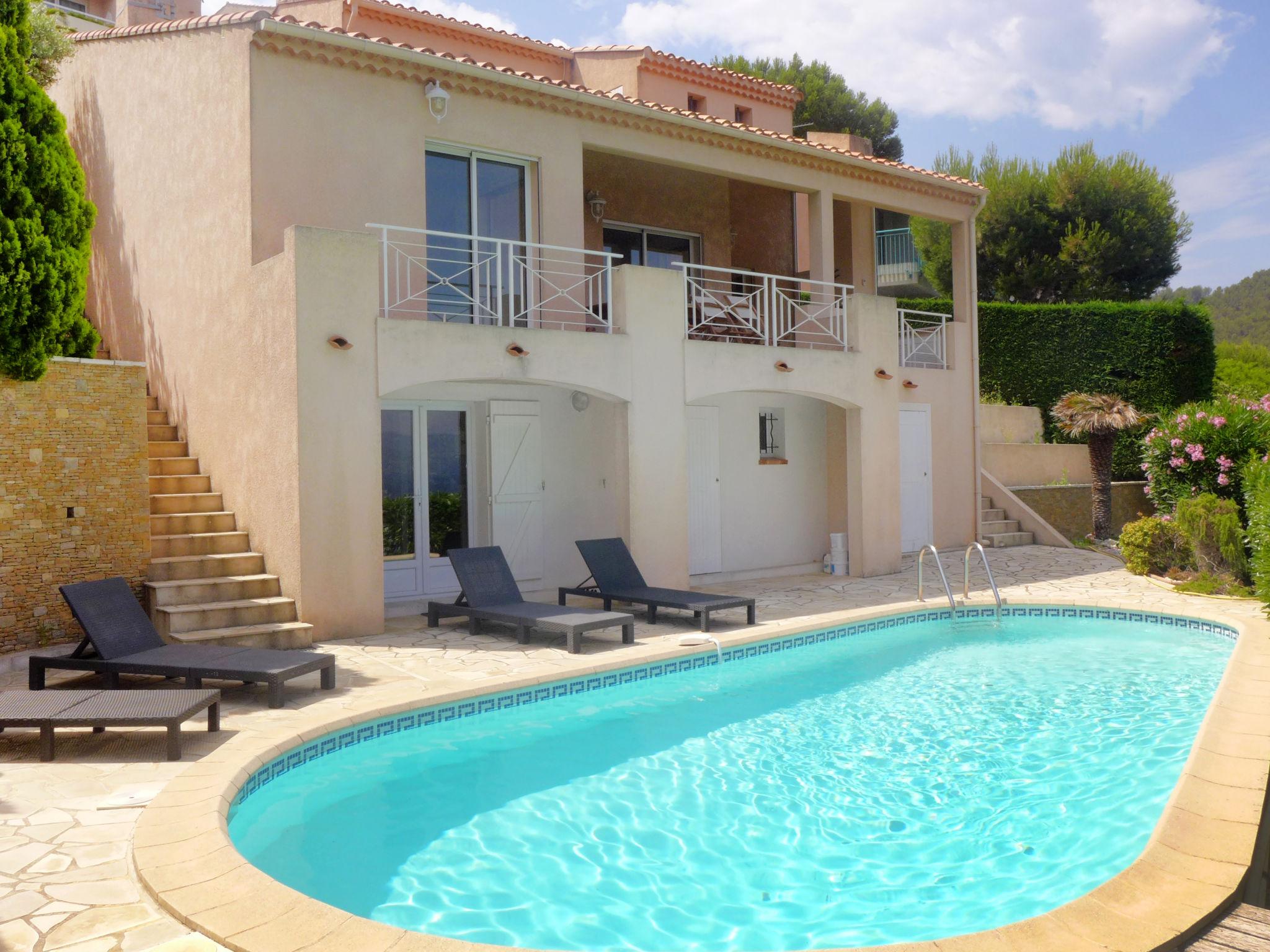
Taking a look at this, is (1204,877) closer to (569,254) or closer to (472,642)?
(472,642)

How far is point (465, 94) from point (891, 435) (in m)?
8.03

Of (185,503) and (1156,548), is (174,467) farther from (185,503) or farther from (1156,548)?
(1156,548)

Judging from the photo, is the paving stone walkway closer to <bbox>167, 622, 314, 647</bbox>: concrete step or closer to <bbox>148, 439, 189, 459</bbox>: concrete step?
<bbox>167, 622, 314, 647</bbox>: concrete step

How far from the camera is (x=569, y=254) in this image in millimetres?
13438

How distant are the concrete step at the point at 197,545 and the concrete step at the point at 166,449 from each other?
5.98 ft

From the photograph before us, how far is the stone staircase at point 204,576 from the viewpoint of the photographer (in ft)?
31.2

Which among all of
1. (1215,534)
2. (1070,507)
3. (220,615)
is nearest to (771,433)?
(1215,534)

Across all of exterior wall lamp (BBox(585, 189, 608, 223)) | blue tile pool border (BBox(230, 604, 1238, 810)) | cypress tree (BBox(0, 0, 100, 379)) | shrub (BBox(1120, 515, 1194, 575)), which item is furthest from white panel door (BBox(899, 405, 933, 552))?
cypress tree (BBox(0, 0, 100, 379))

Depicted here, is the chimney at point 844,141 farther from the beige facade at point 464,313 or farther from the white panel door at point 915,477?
the white panel door at point 915,477

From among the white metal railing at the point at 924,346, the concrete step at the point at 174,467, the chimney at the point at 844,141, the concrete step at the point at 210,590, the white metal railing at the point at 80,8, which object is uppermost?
the white metal railing at the point at 80,8

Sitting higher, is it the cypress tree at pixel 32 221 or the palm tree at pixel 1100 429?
the cypress tree at pixel 32 221

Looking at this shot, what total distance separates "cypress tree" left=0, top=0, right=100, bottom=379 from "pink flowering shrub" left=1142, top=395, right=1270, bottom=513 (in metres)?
15.7

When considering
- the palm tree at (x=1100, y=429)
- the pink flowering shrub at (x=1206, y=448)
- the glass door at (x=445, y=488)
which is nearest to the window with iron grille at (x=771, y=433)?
the glass door at (x=445, y=488)

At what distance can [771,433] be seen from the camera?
53.0ft
